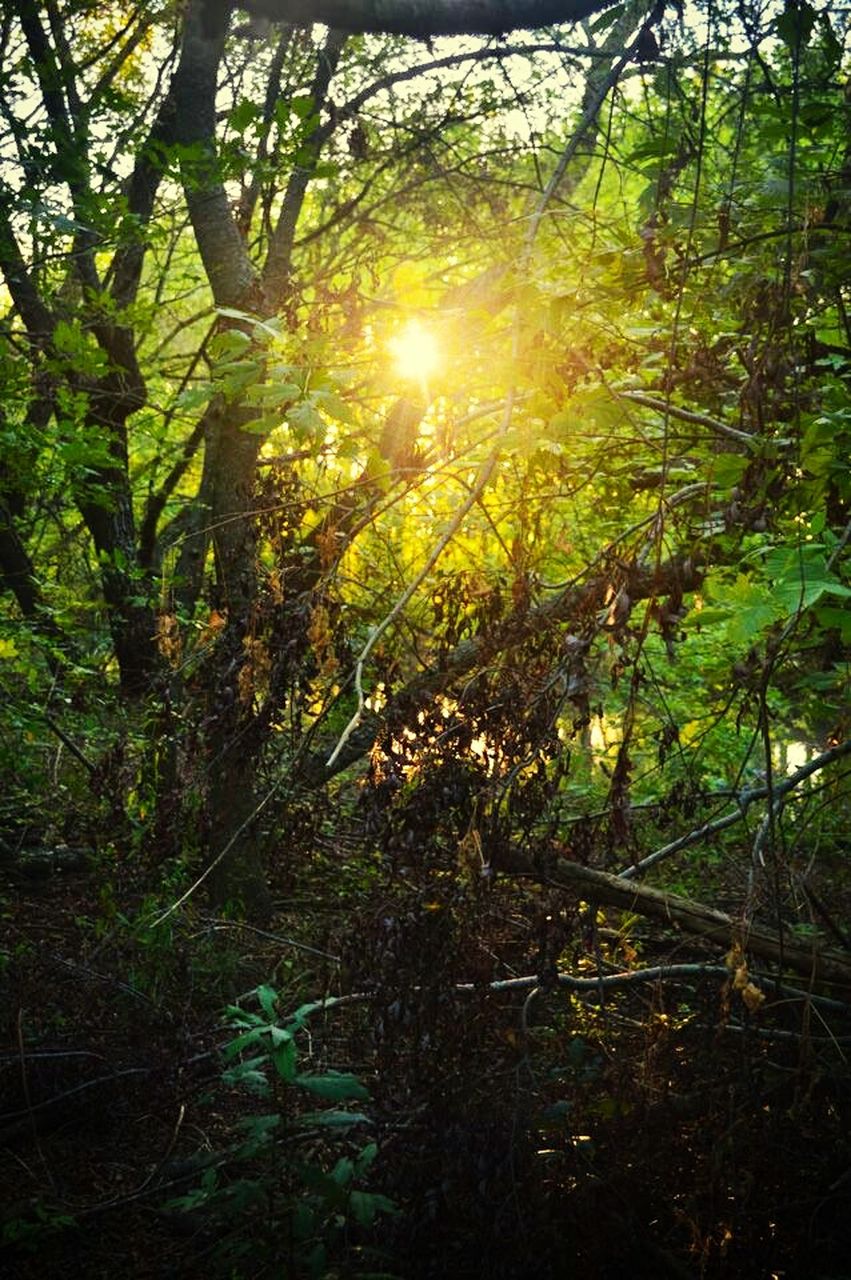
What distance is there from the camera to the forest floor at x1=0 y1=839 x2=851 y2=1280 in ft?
11.2

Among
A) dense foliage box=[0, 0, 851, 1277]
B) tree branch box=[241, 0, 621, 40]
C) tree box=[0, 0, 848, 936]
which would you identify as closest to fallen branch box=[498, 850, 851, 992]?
dense foliage box=[0, 0, 851, 1277]

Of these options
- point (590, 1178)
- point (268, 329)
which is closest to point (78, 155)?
point (268, 329)

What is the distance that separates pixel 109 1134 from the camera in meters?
4.61

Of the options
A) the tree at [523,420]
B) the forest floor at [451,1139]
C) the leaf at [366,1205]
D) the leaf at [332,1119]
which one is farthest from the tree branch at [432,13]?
the leaf at [366,1205]

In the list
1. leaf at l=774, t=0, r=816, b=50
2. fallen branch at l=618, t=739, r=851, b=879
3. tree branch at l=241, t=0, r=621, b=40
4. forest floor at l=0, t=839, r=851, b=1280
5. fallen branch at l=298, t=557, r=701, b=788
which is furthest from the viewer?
fallen branch at l=618, t=739, r=851, b=879

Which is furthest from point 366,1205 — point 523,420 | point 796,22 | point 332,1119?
point 796,22

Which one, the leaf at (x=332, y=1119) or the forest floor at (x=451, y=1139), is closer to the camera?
the leaf at (x=332, y=1119)

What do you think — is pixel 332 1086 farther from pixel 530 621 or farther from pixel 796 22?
pixel 796 22

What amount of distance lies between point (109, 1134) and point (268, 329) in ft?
12.2

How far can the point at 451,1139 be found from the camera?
11.4 feet

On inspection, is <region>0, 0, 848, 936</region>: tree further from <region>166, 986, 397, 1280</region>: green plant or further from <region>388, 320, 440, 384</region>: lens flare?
<region>166, 986, 397, 1280</region>: green plant

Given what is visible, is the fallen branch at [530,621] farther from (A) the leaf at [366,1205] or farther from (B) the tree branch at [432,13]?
(B) the tree branch at [432,13]

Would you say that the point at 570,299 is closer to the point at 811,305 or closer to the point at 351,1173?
the point at 811,305

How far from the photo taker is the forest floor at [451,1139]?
11.2 feet
